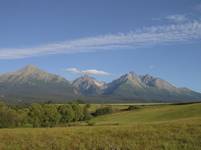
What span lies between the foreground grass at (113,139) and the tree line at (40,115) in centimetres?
10352

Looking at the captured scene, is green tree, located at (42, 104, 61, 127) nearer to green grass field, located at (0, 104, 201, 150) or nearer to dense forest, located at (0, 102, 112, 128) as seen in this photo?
dense forest, located at (0, 102, 112, 128)

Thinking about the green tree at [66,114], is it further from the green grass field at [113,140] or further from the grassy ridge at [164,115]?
the green grass field at [113,140]

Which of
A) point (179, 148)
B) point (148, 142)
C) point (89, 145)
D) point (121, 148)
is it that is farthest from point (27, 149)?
point (179, 148)

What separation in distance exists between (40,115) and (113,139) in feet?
418

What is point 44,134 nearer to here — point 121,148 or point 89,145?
point 89,145

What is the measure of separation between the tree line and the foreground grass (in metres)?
104

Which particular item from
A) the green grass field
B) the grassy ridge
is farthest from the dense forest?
the green grass field

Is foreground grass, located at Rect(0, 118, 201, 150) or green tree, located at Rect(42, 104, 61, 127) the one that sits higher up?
foreground grass, located at Rect(0, 118, 201, 150)

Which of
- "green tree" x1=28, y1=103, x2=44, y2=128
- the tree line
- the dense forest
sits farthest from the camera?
"green tree" x1=28, y1=103, x2=44, y2=128

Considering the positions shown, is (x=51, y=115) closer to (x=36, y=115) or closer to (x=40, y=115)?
(x=40, y=115)

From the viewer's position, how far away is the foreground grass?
23.1m

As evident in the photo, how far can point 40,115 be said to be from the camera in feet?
492

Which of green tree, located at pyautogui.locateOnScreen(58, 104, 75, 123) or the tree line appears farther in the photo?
green tree, located at pyautogui.locateOnScreen(58, 104, 75, 123)

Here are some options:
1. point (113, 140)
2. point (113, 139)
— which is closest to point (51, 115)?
point (113, 139)
